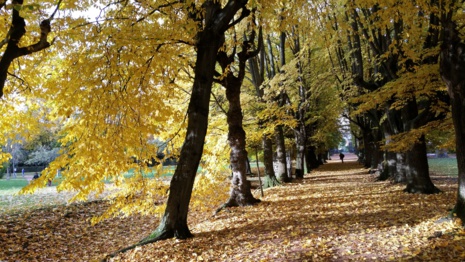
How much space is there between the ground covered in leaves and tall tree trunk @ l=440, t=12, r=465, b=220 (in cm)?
115

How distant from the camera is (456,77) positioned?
6.21m

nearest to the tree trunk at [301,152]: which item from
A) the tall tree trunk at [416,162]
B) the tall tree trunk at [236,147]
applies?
the tall tree trunk at [416,162]

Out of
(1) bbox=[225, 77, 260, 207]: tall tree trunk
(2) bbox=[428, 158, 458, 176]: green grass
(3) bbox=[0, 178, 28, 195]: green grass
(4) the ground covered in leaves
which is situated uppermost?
(1) bbox=[225, 77, 260, 207]: tall tree trunk

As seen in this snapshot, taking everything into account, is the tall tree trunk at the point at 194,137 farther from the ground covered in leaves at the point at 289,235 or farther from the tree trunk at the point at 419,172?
the tree trunk at the point at 419,172

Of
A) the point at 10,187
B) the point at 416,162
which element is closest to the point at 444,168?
the point at 416,162

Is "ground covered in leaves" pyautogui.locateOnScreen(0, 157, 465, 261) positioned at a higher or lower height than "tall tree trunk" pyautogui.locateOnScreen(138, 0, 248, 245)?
lower

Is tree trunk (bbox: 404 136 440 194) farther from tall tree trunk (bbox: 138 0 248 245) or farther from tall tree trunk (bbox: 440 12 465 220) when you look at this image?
tall tree trunk (bbox: 138 0 248 245)

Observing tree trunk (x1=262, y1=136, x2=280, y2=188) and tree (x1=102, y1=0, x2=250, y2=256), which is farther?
tree trunk (x1=262, y1=136, x2=280, y2=188)

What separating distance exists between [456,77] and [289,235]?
426 centimetres

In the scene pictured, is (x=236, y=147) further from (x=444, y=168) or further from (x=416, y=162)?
(x=444, y=168)

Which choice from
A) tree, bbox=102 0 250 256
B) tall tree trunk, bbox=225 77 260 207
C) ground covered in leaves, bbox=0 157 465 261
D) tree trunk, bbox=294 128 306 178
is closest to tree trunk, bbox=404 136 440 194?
ground covered in leaves, bbox=0 157 465 261

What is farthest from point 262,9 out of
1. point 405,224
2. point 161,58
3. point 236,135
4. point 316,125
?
point 316,125

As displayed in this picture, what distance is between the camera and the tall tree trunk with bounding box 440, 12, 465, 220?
20.3 ft

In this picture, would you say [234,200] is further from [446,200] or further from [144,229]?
[446,200]
